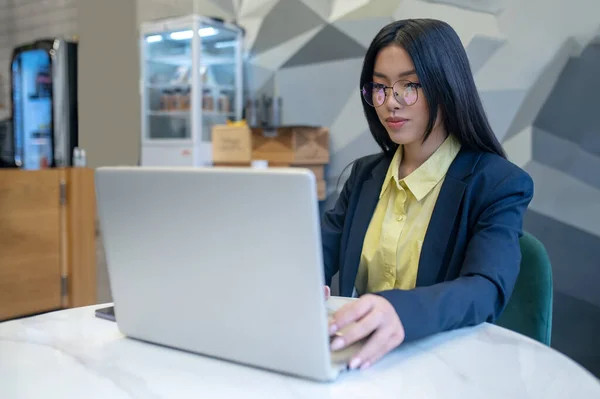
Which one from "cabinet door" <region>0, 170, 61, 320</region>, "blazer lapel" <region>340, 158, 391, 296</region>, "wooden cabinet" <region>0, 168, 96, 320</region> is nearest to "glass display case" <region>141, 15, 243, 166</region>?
"wooden cabinet" <region>0, 168, 96, 320</region>

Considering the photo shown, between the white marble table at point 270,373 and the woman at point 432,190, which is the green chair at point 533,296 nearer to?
the woman at point 432,190

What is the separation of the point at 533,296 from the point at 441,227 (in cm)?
23

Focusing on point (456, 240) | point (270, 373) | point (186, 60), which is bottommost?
point (270, 373)

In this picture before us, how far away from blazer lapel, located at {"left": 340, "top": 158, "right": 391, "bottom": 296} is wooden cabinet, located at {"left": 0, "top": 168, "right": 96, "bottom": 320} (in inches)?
83.6

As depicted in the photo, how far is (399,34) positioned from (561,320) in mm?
2209

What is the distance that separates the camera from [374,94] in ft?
4.23

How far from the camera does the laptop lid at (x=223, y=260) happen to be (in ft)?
2.12

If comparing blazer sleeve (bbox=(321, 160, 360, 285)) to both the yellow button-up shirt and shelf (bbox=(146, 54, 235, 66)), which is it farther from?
shelf (bbox=(146, 54, 235, 66))

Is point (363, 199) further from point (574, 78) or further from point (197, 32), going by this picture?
point (197, 32)

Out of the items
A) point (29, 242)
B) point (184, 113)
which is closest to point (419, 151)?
point (29, 242)

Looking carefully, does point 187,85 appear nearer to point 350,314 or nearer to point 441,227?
point 441,227

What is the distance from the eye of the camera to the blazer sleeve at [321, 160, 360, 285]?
1448 mm

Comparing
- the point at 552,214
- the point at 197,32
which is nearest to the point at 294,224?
the point at 552,214

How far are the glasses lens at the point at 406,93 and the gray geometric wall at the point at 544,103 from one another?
1980 millimetres
